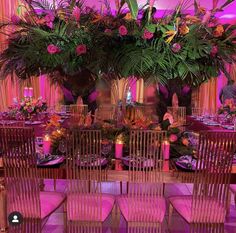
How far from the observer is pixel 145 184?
6.04ft

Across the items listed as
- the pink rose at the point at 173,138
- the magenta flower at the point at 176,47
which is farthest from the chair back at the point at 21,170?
the magenta flower at the point at 176,47

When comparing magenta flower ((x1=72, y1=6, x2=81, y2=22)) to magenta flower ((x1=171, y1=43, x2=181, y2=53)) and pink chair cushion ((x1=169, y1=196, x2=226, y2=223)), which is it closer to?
magenta flower ((x1=171, y1=43, x2=181, y2=53))

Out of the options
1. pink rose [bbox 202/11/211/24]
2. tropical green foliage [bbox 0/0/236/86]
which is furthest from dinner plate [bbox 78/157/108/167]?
pink rose [bbox 202/11/211/24]

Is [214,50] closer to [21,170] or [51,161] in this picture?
[51,161]

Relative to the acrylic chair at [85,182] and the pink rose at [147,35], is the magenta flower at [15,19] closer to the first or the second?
the pink rose at [147,35]

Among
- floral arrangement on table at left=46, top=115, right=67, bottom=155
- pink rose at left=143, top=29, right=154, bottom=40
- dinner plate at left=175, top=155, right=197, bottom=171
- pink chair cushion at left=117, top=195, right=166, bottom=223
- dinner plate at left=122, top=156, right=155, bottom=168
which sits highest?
pink rose at left=143, top=29, right=154, bottom=40

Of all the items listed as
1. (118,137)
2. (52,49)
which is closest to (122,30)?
(52,49)

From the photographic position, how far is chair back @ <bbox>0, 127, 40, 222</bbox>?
165cm

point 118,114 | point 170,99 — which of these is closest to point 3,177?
point 118,114

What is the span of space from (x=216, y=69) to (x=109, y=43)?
84 centimetres

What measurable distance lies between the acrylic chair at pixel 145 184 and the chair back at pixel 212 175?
22 centimetres

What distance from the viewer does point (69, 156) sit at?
173 cm

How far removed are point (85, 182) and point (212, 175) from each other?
75 centimetres

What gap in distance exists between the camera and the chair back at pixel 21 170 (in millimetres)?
1654
